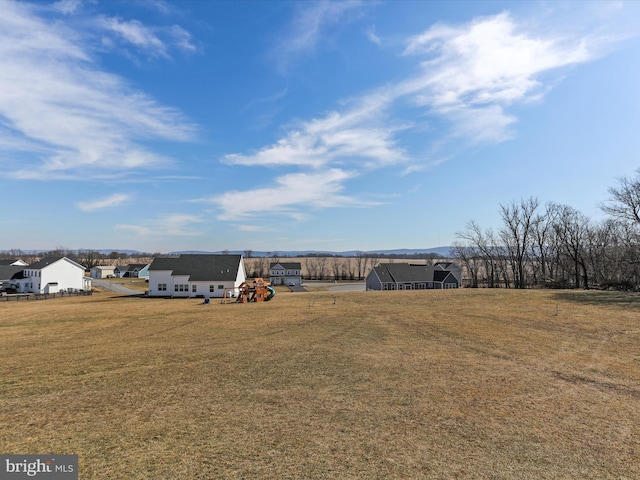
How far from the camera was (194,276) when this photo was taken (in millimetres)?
58281

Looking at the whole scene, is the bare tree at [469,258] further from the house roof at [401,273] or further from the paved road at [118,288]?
the paved road at [118,288]

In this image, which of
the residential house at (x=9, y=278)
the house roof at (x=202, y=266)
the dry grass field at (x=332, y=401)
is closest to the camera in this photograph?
the dry grass field at (x=332, y=401)

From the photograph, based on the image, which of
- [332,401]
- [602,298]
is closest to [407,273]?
[602,298]

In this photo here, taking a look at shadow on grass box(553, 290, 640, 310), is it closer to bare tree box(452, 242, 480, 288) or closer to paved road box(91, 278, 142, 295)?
bare tree box(452, 242, 480, 288)

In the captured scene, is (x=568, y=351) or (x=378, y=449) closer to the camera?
(x=378, y=449)

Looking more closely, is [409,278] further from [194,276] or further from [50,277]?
[50,277]

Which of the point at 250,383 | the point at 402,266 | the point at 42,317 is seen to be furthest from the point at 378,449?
the point at 402,266

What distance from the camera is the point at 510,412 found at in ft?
37.4

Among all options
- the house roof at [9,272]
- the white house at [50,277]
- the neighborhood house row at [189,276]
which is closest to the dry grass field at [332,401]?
the neighborhood house row at [189,276]

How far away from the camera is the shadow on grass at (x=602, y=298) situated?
34.1 m

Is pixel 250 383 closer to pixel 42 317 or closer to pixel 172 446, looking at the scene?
pixel 172 446

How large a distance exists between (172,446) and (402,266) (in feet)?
229

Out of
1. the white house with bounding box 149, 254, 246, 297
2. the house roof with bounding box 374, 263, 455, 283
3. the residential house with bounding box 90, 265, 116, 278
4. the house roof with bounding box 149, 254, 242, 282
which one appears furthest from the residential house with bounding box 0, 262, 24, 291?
the house roof with bounding box 374, 263, 455, 283

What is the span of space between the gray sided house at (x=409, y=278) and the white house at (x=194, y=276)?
97.5 feet
